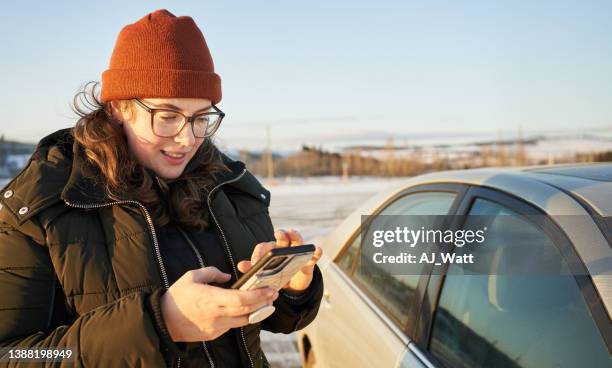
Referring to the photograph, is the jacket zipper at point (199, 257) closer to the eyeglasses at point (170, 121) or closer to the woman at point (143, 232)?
the woman at point (143, 232)

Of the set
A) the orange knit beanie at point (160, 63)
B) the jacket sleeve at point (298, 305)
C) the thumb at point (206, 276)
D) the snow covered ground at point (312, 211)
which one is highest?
the orange knit beanie at point (160, 63)

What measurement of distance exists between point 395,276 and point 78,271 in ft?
4.67

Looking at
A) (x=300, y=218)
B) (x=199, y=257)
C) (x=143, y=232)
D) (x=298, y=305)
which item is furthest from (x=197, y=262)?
(x=300, y=218)

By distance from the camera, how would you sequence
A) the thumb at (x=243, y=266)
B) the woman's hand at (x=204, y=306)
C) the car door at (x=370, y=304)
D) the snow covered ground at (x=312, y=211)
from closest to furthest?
the woman's hand at (x=204, y=306), the thumb at (x=243, y=266), the car door at (x=370, y=304), the snow covered ground at (x=312, y=211)

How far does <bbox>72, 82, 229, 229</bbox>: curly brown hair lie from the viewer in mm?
1542

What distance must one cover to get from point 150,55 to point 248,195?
609mm

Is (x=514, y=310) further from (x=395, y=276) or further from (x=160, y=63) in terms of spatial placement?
(x=160, y=63)

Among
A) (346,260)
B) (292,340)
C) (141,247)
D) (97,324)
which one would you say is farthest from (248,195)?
(292,340)

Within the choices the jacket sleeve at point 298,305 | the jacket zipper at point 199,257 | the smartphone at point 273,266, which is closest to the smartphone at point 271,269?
the smartphone at point 273,266

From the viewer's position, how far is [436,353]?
183cm

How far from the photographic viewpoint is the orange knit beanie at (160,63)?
161cm

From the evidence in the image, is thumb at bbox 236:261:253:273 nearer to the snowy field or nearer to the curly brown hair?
the curly brown hair

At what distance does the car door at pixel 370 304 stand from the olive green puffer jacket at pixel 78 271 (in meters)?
0.67

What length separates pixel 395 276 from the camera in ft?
7.68
